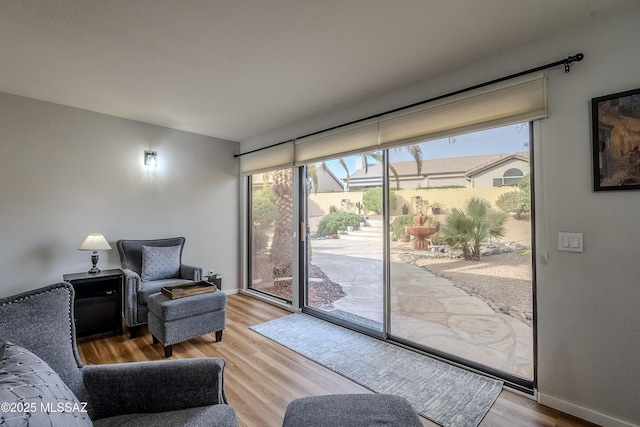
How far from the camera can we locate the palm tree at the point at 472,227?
2.31 m

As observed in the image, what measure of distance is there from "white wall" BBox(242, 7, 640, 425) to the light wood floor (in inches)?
10.4

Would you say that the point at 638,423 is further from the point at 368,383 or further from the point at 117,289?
the point at 117,289

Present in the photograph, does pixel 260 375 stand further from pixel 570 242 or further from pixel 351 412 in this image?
pixel 570 242

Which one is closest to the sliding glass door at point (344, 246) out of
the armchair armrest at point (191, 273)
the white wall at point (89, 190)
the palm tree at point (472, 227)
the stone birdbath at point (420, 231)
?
the stone birdbath at point (420, 231)

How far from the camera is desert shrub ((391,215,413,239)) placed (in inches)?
109

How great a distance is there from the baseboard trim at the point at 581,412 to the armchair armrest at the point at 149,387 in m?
2.12

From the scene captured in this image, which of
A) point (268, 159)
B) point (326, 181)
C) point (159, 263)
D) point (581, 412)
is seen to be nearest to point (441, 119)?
point (326, 181)

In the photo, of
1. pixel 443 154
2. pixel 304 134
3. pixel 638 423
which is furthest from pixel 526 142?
pixel 304 134

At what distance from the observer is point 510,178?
2236 mm

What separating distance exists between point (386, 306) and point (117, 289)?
2.87 m

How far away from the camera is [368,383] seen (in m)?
2.17

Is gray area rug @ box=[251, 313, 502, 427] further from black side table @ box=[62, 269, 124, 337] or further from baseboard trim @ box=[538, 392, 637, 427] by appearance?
black side table @ box=[62, 269, 124, 337]

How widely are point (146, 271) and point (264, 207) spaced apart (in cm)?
180

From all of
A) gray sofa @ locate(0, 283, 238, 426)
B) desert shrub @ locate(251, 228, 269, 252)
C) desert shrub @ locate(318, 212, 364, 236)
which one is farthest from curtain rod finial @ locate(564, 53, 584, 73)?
desert shrub @ locate(251, 228, 269, 252)
